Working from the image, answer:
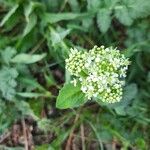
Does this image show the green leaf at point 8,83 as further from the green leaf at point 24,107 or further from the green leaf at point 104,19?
the green leaf at point 104,19

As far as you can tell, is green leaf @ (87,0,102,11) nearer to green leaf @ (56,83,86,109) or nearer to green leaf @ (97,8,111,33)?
green leaf @ (97,8,111,33)

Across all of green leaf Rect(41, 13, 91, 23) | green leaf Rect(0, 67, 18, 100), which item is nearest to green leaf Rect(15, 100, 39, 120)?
green leaf Rect(0, 67, 18, 100)

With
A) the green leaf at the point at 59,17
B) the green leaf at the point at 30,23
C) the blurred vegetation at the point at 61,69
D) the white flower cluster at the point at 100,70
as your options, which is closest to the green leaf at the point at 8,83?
the blurred vegetation at the point at 61,69

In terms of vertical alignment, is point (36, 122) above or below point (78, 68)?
below

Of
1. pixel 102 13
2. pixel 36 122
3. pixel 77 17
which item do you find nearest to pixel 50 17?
pixel 77 17

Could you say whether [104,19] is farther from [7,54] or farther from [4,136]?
[4,136]

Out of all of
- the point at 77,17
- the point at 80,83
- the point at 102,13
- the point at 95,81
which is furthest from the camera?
the point at 77,17

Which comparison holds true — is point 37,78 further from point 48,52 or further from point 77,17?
point 77,17
